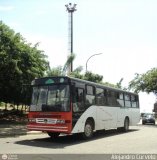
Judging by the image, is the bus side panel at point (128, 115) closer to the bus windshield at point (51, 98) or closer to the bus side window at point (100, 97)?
the bus side window at point (100, 97)

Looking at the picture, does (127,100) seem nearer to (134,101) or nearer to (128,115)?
(128,115)

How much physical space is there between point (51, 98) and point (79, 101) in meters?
1.40

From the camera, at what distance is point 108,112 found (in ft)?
68.5

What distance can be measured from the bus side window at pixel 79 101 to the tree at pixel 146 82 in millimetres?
32070

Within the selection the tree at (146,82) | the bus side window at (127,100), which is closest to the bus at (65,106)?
the bus side window at (127,100)

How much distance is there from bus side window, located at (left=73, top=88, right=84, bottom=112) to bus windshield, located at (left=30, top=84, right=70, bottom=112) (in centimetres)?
57

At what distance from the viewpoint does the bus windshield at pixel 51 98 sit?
644 inches

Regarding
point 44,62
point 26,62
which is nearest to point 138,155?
point 26,62

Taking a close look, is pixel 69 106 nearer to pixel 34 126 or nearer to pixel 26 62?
pixel 34 126

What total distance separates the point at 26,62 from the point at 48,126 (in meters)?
11.4

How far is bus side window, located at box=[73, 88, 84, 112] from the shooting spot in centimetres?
1681

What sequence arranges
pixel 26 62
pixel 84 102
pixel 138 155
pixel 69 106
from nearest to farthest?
pixel 138 155, pixel 69 106, pixel 84 102, pixel 26 62

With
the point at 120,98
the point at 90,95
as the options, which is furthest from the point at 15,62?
the point at 90,95

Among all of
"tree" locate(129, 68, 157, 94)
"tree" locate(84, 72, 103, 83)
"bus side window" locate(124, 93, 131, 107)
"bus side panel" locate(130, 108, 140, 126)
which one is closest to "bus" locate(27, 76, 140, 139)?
"bus side window" locate(124, 93, 131, 107)
